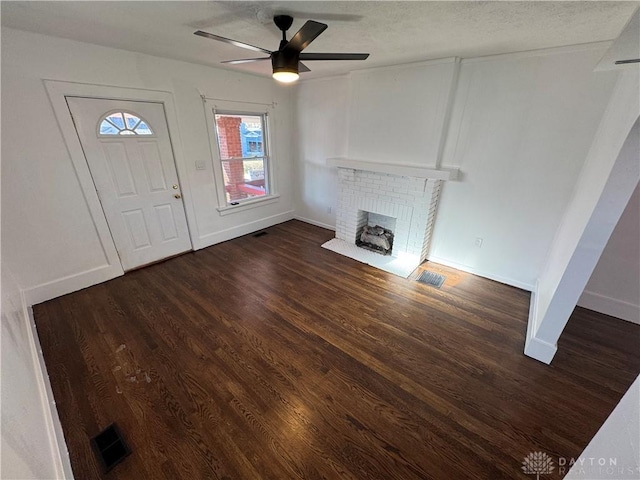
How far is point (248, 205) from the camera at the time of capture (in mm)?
4297

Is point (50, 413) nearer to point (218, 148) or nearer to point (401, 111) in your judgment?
point (218, 148)

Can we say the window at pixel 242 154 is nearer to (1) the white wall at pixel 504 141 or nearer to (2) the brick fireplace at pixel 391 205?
(2) the brick fireplace at pixel 391 205

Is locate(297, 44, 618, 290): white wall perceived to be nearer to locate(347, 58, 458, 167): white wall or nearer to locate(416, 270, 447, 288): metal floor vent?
locate(347, 58, 458, 167): white wall

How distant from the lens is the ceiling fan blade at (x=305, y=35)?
139 cm

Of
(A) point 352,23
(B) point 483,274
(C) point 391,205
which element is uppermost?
(A) point 352,23

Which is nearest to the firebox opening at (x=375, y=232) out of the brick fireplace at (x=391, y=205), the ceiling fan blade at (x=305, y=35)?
the brick fireplace at (x=391, y=205)

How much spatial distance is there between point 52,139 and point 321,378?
326cm

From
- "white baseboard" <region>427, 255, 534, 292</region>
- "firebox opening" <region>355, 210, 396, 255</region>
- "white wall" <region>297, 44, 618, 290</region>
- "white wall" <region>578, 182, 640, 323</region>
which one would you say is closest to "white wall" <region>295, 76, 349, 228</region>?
"white wall" <region>297, 44, 618, 290</region>

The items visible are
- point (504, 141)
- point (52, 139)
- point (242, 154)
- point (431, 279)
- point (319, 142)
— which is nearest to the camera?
point (52, 139)

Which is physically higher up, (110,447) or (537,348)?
(537,348)

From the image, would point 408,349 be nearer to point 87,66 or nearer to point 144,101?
point 144,101

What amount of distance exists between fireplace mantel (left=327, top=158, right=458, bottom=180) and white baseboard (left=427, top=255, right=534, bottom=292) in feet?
3.72

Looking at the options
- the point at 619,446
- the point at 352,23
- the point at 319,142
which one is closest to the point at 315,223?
the point at 319,142

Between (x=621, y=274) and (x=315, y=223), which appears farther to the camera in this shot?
(x=315, y=223)
